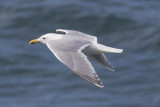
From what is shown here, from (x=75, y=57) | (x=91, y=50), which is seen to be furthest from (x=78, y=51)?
(x=91, y=50)

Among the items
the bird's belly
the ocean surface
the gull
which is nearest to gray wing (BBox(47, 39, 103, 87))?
the gull

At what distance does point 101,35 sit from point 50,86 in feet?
5.76

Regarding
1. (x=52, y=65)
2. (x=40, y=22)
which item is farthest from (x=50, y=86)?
(x=40, y=22)

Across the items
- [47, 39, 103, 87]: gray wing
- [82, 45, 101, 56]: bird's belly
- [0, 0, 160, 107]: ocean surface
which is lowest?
→ [47, 39, 103, 87]: gray wing

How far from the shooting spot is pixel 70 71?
1449 cm

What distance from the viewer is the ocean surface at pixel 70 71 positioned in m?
14.2

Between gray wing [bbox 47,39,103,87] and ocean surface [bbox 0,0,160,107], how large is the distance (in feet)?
19.1

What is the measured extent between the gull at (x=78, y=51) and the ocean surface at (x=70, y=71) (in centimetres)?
512

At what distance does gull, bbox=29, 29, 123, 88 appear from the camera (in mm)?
7305

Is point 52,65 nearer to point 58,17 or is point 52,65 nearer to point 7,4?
point 58,17

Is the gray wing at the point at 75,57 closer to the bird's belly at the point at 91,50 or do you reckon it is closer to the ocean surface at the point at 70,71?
the bird's belly at the point at 91,50

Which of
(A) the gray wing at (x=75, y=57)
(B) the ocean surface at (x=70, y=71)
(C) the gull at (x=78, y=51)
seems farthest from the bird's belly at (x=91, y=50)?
(B) the ocean surface at (x=70, y=71)

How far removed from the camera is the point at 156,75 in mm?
14328

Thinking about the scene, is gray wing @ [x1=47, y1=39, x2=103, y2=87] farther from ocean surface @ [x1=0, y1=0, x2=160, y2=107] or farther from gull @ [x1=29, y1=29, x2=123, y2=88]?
ocean surface @ [x1=0, y1=0, x2=160, y2=107]
